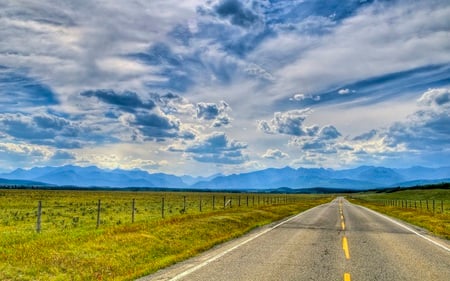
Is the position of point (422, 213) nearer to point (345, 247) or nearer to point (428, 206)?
point (345, 247)

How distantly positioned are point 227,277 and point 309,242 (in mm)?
7696

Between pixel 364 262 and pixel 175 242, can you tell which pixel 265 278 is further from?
pixel 175 242

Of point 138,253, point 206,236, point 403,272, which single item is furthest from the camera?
point 206,236

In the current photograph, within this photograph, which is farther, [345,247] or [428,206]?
[428,206]

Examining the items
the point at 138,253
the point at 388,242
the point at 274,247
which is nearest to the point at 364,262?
the point at 274,247

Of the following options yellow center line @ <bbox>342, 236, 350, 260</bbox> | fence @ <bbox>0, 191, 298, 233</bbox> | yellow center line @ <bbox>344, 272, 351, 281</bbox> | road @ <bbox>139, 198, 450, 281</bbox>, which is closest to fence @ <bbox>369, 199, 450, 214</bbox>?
fence @ <bbox>0, 191, 298, 233</bbox>

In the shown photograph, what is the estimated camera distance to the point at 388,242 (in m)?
17.1

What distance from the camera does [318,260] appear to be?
39.7 feet

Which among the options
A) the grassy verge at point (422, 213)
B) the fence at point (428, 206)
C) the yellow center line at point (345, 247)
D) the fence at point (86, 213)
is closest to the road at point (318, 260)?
the yellow center line at point (345, 247)

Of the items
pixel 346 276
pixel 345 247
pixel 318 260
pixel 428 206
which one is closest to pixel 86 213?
pixel 345 247

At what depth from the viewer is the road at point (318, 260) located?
1001cm

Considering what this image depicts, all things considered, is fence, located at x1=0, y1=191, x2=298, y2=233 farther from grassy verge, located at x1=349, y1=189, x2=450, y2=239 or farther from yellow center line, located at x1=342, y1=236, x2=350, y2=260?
grassy verge, located at x1=349, y1=189, x2=450, y2=239

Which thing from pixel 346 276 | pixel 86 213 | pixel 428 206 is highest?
pixel 428 206

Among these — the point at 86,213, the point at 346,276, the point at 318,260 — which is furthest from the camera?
the point at 86,213
